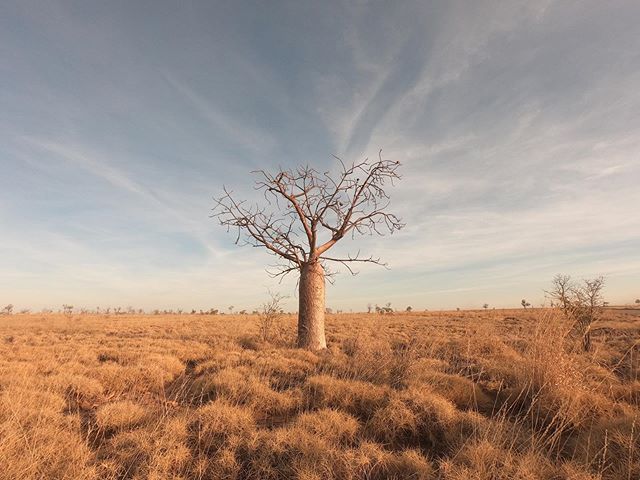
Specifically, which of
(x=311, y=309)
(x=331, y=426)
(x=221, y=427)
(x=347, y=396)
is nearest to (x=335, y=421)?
(x=331, y=426)

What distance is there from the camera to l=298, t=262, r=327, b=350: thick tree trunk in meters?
8.70

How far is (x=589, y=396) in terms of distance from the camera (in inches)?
175

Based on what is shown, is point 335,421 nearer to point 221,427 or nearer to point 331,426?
point 331,426

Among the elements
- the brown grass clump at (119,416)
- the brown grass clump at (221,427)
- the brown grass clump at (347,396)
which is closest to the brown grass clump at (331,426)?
the brown grass clump at (347,396)

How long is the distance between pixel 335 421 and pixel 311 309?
15.5 ft

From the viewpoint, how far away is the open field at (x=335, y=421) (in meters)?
3.13

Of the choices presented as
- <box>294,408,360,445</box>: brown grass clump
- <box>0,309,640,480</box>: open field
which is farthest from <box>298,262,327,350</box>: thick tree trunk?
<box>294,408,360,445</box>: brown grass clump

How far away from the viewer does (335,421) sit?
4008 millimetres

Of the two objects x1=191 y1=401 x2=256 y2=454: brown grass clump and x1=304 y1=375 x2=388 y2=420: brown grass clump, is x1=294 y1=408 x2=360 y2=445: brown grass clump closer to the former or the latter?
x1=304 y1=375 x2=388 y2=420: brown grass clump

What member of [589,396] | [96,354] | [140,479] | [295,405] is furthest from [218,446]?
[96,354]

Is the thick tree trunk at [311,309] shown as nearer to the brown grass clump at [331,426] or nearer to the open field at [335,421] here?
the open field at [335,421]

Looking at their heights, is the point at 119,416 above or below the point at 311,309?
below

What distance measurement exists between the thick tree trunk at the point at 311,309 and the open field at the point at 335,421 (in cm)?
181

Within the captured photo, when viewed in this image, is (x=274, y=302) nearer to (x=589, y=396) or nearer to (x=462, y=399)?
(x=462, y=399)
